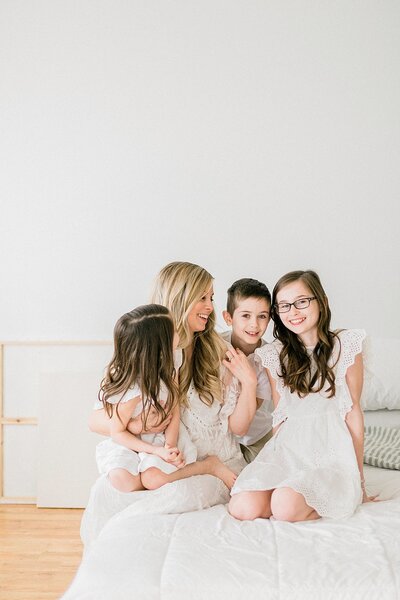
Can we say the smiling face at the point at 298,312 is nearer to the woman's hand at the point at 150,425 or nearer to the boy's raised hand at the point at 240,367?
the boy's raised hand at the point at 240,367

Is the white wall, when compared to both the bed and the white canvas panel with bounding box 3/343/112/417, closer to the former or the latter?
the white canvas panel with bounding box 3/343/112/417

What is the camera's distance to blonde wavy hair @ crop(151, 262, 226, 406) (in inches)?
79.1

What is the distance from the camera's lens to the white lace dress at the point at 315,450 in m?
1.67

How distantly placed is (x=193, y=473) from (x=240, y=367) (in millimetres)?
344

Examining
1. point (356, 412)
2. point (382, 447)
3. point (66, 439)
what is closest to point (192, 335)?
point (356, 412)

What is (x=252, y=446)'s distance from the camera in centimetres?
225

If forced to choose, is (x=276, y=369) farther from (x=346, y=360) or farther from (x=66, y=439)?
(x=66, y=439)

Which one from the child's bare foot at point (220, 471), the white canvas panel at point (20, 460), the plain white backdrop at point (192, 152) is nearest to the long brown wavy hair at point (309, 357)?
the child's bare foot at point (220, 471)

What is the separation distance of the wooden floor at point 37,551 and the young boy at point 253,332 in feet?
2.27

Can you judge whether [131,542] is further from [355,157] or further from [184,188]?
[355,157]

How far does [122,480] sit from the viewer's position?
5.87 feet

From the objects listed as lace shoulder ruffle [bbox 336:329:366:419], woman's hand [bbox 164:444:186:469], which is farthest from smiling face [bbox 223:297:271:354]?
woman's hand [bbox 164:444:186:469]

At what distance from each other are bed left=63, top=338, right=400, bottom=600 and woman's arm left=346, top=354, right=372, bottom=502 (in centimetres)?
29

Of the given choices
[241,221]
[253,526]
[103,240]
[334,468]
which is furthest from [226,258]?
[253,526]
